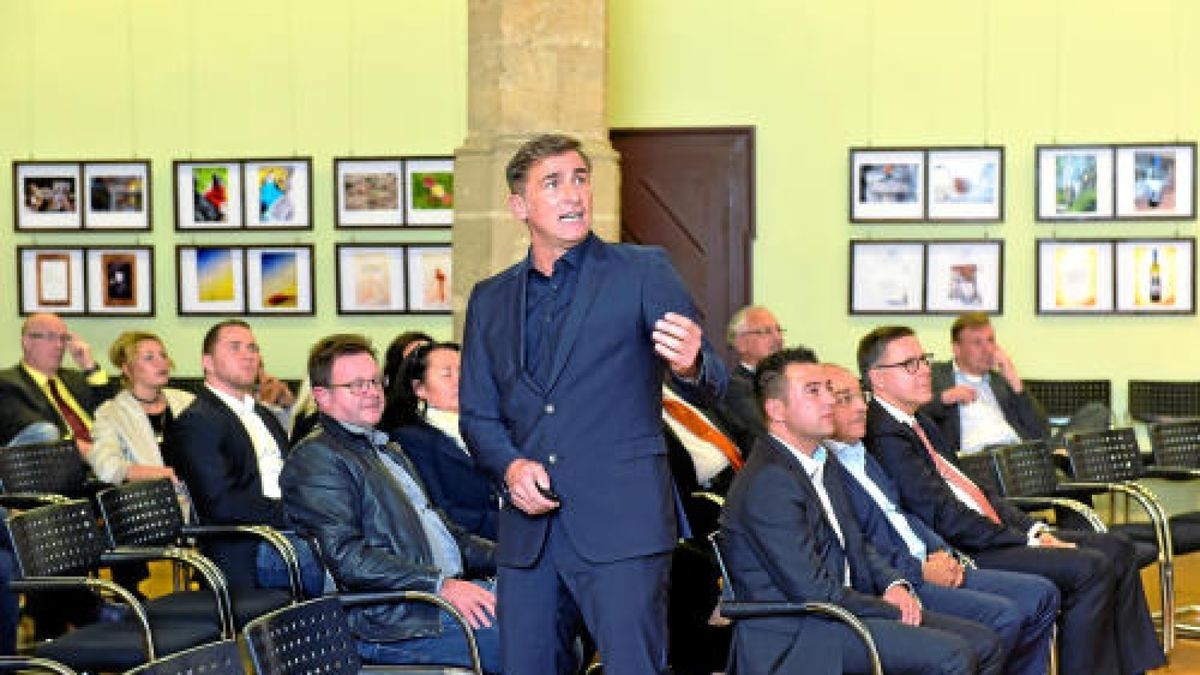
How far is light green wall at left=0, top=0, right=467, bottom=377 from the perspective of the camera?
520 inches

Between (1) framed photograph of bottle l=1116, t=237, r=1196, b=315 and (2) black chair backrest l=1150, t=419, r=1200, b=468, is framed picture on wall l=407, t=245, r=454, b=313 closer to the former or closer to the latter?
(1) framed photograph of bottle l=1116, t=237, r=1196, b=315

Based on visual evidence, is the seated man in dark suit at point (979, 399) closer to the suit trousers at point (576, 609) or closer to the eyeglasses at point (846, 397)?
the eyeglasses at point (846, 397)

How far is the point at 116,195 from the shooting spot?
13.5 metres

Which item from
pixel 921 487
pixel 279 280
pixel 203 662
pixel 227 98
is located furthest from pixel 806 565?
pixel 227 98

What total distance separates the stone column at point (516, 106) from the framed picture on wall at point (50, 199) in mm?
4590

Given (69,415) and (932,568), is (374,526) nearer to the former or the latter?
(932,568)

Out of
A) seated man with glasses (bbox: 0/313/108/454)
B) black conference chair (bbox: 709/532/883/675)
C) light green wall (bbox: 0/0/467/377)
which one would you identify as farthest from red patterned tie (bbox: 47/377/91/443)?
black conference chair (bbox: 709/532/883/675)

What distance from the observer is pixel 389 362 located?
839 centimetres

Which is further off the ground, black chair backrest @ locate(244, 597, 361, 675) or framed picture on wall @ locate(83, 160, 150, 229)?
framed picture on wall @ locate(83, 160, 150, 229)

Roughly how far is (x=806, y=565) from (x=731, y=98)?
305 inches

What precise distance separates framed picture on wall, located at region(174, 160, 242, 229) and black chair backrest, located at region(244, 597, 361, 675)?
30.8ft

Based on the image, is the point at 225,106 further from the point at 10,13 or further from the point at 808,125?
the point at 808,125

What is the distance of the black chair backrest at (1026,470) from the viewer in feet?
25.9

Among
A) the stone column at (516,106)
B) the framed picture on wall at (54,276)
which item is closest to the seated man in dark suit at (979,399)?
the stone column at (516,106)
